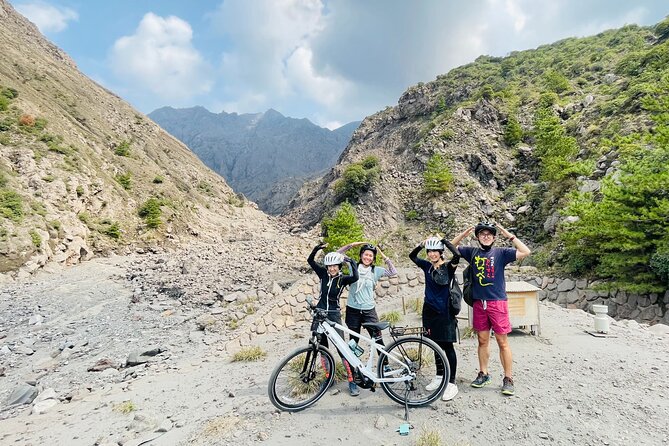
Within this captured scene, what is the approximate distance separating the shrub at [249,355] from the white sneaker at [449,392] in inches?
166

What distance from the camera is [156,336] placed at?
387 inches

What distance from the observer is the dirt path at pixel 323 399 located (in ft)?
12.3

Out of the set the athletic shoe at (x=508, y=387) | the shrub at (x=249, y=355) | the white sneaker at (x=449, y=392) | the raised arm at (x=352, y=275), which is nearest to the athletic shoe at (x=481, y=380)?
the athletic shoe at (x=508, y=387)

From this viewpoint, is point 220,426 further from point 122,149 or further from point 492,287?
point 122,149

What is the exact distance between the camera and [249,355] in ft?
23.6

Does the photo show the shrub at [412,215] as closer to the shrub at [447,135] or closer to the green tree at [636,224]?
the shrub at [447,135]

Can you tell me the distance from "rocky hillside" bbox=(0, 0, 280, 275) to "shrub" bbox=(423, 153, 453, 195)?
21.8 meters

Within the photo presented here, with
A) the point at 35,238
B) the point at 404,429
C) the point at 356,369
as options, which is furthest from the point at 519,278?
the point at 35,238

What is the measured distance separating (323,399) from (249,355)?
3.08m

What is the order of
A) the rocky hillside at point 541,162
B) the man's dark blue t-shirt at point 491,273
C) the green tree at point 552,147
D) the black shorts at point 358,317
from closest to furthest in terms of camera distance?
the man's dark blue t-shirt at point 491,273
the black shorts at point 358,317
the rocky hillside at point 541,162
the green tree at point 552,147

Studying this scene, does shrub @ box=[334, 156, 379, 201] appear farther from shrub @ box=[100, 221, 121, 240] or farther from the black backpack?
the black backpack

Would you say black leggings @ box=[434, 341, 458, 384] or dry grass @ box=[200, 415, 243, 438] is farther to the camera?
black leggings @ box=[434, 341, 458, 384]

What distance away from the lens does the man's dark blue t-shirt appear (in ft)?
13.6

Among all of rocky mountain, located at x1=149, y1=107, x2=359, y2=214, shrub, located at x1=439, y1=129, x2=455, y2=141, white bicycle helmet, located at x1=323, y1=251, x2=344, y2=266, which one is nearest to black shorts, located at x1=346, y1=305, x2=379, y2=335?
white bicycle helmet, located at x1=323, y1=251, x2=344, y2=266
